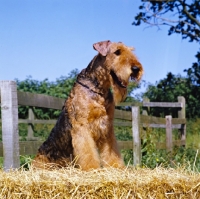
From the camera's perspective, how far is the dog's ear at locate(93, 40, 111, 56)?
15.5 ft

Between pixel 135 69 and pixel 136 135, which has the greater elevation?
pixel 135 69

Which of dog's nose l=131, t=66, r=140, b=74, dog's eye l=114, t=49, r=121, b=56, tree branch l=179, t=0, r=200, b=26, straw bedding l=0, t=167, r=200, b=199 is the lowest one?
straw bedding l=0, t=167, r=200, b=199

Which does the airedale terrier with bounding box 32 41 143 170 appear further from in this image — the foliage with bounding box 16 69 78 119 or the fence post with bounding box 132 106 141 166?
the foliage with bounding box 16 69 78 119

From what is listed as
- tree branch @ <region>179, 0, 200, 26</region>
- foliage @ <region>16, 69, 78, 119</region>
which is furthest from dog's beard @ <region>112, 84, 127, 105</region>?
foliage @ <region>16, 69, 78, 119</region>

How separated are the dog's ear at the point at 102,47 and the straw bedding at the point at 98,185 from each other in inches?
60.8

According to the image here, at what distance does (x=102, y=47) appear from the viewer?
15.6 feet

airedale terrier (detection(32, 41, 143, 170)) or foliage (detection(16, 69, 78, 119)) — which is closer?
airedale terrier (detection(32, 41, 143, 170))

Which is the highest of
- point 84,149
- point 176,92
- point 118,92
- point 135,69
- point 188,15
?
point 188,15

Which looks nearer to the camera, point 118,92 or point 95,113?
point 95,113

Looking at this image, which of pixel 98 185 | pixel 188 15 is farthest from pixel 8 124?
pixel 188 15

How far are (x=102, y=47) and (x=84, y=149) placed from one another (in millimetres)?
1075

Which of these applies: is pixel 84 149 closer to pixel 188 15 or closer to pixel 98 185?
pixel 98 185

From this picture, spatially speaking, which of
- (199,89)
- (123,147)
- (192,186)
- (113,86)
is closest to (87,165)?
(113,86)

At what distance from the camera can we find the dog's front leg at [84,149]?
4.39 meters
